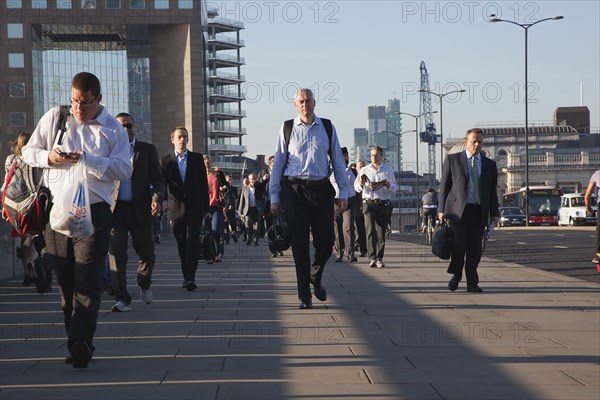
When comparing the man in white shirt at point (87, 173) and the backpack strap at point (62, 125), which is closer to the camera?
the man in white shirt at point (87, 173)

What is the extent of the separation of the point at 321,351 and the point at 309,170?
292 centimetres

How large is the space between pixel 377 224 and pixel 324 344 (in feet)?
30.1

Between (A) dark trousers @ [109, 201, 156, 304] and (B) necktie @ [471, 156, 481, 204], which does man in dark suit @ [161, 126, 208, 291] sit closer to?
(A) dark trousers @ [109, 201, 156, 304]

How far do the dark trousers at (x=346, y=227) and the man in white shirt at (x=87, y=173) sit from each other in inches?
409

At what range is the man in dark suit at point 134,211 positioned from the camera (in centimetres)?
1053

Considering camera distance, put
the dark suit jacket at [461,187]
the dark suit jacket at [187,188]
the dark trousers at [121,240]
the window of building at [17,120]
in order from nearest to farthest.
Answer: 1. the dark trousers at [121,240]
2. the dark suit jacket at [461,187]
3. the dark suit jacket at [187,188]
4. the window of building at [17,120]

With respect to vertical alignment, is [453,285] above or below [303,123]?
below

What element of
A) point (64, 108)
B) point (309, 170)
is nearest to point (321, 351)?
point (64, 108)

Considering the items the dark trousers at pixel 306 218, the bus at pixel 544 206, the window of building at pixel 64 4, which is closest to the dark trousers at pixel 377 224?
the dark trousers at pixel 306 218

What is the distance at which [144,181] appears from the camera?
10656 mm

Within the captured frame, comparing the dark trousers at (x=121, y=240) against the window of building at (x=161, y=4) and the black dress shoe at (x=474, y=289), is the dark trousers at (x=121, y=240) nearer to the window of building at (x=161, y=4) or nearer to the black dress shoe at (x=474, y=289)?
the black dress shoe at (x=474, y=289)

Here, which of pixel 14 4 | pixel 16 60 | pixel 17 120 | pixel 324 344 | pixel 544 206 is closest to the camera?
pixel 324 344

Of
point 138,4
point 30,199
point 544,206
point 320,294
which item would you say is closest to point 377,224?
point 320,294

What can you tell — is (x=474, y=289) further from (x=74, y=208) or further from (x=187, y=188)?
(x=74, y=208)
